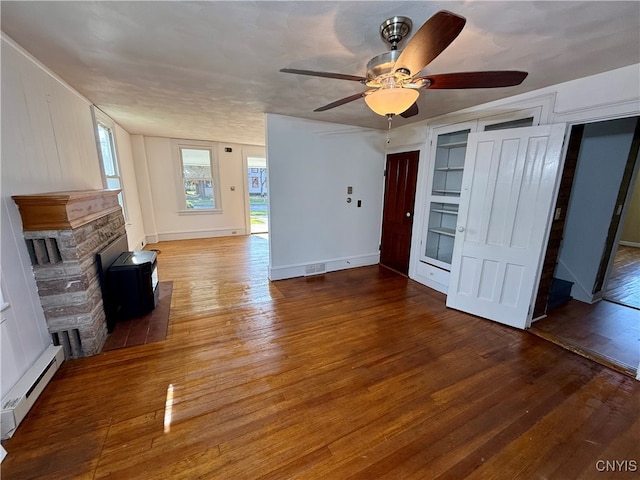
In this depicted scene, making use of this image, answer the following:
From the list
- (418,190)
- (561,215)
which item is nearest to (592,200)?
(561,215)

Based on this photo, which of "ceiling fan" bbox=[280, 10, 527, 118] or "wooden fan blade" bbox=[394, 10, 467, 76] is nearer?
"wooden fan blade" bbox=[394, 10, 467, 76]

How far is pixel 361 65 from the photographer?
1.95 m

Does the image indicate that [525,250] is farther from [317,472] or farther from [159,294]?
[159,294]

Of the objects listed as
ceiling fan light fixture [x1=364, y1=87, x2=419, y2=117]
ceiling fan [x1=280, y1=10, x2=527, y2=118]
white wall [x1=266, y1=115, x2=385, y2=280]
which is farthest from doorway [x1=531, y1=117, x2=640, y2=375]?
white wall [x1=266, y1=115, x2=385, y2=280]

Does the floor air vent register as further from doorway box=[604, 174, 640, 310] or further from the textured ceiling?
doorway box=[604, 174, 640, 310]

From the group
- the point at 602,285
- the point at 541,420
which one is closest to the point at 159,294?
the point at 541,420

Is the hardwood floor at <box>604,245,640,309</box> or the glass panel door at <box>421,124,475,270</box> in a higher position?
the glass panel door at <box>421,124,475,270</box>

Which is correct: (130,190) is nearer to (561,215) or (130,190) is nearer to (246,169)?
(246,169)

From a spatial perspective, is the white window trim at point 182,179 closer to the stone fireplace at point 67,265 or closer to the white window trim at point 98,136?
the white window trim at point 98,136

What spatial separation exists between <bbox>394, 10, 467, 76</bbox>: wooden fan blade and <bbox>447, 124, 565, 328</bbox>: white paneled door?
6.01 feet

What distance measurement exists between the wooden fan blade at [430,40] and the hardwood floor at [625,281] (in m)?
4.20

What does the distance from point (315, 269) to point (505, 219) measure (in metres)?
2.61

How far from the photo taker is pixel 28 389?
162 centimetres

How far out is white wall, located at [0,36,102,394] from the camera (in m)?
1.61
